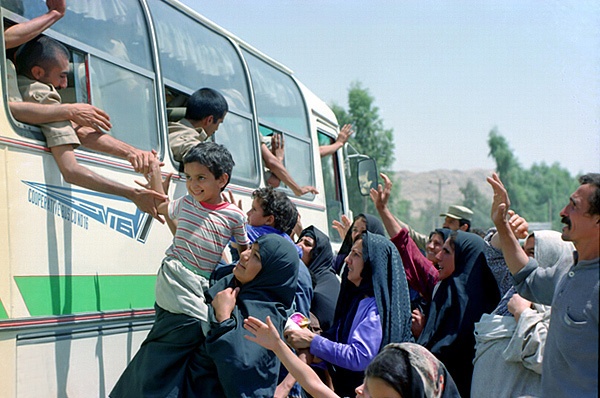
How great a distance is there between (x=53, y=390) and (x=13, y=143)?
4.02 feet

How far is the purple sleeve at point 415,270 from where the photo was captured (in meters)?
5.65

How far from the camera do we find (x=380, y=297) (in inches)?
171

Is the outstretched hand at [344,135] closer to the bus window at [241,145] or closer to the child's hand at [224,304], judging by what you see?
the bus window at [241,145]

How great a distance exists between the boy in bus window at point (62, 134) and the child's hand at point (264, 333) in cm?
125

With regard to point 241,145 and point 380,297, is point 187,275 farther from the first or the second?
point 241,145

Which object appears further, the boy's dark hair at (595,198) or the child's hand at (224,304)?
the child's hand at (224,304)

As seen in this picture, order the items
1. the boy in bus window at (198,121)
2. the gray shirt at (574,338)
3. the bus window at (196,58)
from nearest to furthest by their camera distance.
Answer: the gray shirt at (574,338) < the boy in bus window at (198,121) < the bus window at (196,58)

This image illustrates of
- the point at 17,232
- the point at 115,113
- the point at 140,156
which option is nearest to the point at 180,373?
the point at 17,232

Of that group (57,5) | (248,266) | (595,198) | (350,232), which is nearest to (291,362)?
(248,266)

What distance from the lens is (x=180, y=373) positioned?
394cm

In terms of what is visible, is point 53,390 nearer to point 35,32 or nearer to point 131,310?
point 131,310

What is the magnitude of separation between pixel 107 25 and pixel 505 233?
8.85 feet

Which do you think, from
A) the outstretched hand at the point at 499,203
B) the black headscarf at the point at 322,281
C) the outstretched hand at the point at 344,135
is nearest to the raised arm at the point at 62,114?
the black headscarf at the point at 322,281

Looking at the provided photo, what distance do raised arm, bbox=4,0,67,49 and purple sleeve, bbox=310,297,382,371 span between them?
2.20 m
